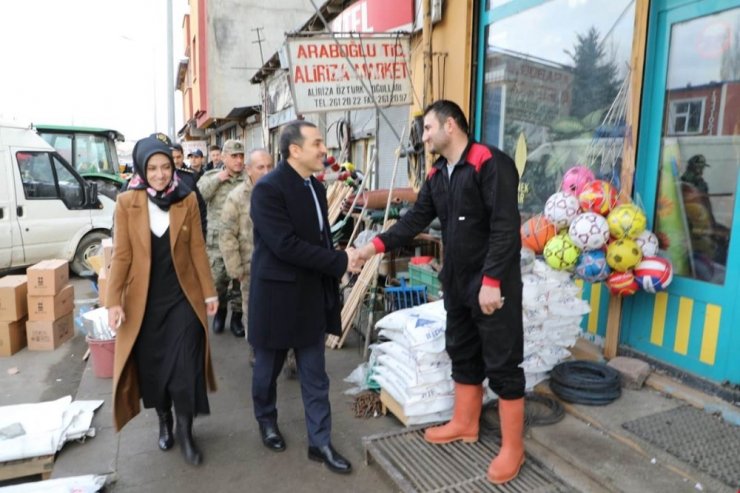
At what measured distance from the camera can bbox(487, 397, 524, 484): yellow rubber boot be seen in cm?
283

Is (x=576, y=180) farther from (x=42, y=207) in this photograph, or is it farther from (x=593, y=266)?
(x=42, y=207)

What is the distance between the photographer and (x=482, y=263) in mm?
2852

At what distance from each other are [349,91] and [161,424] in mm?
3699

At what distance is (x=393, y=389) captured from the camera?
3.55m

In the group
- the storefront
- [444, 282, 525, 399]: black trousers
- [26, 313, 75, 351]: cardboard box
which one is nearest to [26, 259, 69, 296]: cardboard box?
[26, 313, 75, 351]: cardboard box

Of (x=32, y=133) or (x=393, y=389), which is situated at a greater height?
(x=32, y=133)

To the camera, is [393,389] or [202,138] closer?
[393,389]

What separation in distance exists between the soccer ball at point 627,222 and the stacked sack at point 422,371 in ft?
4.20

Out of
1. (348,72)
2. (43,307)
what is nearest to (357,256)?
(348,72)

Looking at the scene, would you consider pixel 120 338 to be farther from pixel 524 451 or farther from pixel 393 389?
pixel 524 451

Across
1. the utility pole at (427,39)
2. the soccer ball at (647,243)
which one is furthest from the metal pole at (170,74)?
the soccer ball at (647,243)

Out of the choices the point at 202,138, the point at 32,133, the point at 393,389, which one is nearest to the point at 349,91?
the point at 393,389

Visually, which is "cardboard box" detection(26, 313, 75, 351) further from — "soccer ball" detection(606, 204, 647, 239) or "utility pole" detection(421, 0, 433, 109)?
"soccer ball" detection(606, 204, 647, 239)

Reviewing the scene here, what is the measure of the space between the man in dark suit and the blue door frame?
228 cm
